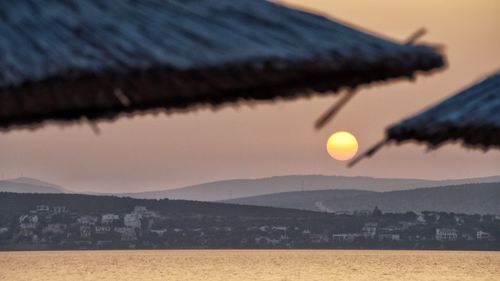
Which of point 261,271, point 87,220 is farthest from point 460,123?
point 87,220

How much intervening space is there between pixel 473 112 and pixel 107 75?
7.92 feet

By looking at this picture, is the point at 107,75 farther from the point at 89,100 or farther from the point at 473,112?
the point at 473,112

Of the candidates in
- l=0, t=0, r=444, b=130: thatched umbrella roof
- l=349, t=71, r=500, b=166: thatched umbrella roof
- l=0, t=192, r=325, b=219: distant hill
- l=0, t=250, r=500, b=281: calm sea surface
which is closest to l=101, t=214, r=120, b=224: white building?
l=0, t=192, r=325, b=219: distant hill

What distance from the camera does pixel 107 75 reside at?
4820mm

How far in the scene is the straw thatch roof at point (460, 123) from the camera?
631cm

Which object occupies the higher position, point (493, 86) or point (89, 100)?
point (493, 86)

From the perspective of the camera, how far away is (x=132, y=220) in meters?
194

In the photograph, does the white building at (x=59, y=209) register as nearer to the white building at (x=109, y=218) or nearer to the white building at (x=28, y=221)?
the white building at (x=28, y=221)

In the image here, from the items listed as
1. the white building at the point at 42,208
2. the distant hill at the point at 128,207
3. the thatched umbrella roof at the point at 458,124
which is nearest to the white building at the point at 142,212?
the distant hill at the point at 128,207

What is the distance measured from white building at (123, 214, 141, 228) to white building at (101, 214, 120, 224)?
1.51m

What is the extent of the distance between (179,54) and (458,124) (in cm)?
212

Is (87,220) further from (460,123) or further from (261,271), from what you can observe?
(460,123)

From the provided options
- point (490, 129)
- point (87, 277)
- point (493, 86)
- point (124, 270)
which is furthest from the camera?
point (124, 270)

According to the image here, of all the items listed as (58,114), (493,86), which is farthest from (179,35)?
(493,86)
